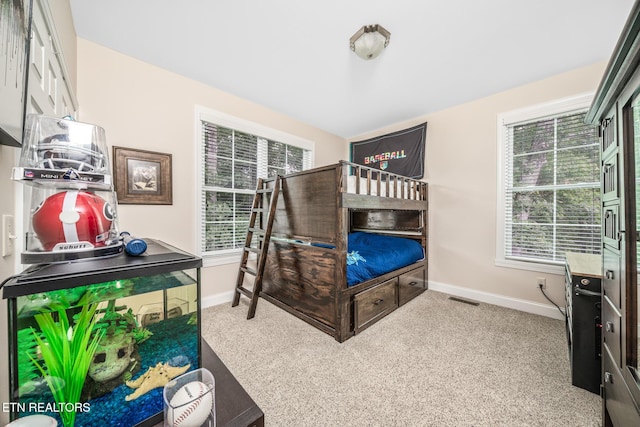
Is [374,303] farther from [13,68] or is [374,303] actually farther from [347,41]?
[13,68]

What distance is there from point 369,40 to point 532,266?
117 inches

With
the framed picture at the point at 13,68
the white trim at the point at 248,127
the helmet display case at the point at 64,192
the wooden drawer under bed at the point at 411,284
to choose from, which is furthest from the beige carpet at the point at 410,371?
the white trim at the point at 248,127

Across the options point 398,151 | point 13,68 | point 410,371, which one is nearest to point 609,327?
point 410,371

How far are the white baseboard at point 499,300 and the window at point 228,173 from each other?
2.89 metres

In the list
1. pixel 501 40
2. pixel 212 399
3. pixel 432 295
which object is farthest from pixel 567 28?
pixel 212 399

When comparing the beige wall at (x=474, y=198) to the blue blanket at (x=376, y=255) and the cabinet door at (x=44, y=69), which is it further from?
the cabinet door at (x=44, y=69)

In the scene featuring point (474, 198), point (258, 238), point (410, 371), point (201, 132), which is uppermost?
point (201, 132)

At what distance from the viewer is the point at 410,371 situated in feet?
5.52

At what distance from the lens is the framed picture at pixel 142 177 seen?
222 centimetres

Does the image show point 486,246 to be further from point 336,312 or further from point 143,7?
point 143,7

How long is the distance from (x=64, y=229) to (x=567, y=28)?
11.2 feet

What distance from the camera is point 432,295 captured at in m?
3.20

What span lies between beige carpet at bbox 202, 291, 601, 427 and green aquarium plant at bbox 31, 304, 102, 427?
3.55ft

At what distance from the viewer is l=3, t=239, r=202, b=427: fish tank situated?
0.50m
